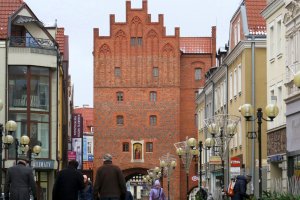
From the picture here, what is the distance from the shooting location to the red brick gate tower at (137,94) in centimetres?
9450

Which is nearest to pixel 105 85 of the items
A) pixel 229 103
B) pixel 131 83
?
pixel 131 83

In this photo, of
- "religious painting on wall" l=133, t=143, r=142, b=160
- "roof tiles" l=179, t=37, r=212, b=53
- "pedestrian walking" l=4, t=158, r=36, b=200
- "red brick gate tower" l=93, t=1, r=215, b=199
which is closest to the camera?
"pedestrian walking" l=4, t=158, r=36, b=200

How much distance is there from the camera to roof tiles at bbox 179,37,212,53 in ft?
329

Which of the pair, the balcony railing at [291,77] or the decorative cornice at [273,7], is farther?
the decorative cornice at [273,7]

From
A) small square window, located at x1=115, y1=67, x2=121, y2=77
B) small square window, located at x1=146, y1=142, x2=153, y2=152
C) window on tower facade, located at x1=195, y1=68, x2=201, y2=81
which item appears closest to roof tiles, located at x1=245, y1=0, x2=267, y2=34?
small square window, located at x1=115, y1=67, x2=121, y2=77

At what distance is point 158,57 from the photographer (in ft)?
312

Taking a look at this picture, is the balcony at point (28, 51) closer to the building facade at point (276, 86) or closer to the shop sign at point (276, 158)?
the building facade at point (276, 86)

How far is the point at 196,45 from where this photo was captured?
100812 millimetres

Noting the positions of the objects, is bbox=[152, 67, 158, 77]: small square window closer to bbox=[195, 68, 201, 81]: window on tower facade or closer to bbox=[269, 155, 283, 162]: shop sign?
bbox=[195, 68, 201, 81]: window on tower facade

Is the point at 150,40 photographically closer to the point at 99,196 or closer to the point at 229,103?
the point at 229,103

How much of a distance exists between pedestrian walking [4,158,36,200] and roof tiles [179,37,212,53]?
79.3 meters

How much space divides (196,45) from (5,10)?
150 feet

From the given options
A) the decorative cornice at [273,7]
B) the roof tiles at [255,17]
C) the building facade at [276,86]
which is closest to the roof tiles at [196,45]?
the roof tiles at [255,17]

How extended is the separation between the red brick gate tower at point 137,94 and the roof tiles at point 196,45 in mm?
3031
